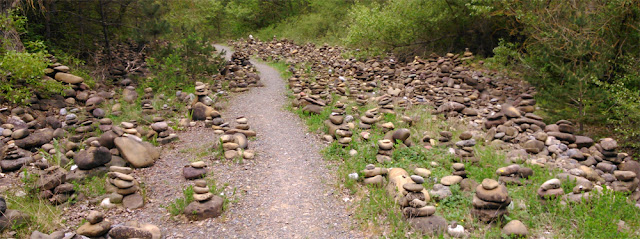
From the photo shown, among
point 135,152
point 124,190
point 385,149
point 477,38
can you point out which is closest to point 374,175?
point 385,149

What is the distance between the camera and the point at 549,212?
4820mm

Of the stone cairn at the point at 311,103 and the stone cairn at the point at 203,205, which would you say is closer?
the stone cairn at the point at 203,205

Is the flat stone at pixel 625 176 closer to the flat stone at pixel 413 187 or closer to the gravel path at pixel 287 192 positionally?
the flat stone at pixel 413 187

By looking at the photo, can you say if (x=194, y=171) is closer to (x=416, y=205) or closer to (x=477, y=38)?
(x=416, y=205)

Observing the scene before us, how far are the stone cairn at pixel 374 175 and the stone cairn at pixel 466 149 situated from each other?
1478 millimetres

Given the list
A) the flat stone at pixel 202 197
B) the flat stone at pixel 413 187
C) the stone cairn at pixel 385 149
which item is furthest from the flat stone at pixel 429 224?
the flat stone at pixel 202 197

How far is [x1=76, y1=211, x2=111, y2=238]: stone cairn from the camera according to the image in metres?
4.35

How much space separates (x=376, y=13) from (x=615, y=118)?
352 inches

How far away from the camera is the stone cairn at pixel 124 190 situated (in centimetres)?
532

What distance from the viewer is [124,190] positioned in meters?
5.47

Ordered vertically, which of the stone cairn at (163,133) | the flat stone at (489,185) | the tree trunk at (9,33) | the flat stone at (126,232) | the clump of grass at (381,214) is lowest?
the stone cairn at (163,133)

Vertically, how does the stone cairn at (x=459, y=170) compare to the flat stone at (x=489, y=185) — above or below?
below

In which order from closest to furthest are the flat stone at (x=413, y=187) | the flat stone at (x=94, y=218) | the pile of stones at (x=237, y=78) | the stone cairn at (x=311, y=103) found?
the flat stone at (x=94, y=218), the flat stone at (x=413, y=187), the stone cairn at (x=311, y=103), the pile of stones at (x=237, y=78)

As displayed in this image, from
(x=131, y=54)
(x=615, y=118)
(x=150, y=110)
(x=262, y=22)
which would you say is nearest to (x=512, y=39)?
(x=615, y=118)
